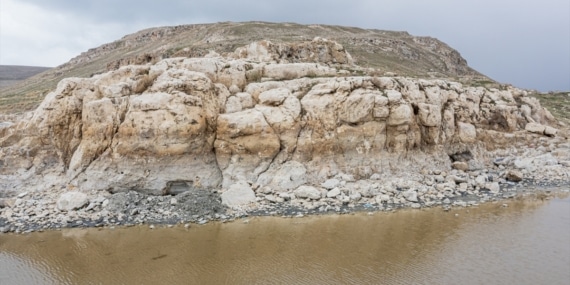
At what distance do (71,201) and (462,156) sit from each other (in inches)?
1242

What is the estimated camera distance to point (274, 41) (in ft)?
270

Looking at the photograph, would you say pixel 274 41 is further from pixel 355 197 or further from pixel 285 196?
pixel 355 197

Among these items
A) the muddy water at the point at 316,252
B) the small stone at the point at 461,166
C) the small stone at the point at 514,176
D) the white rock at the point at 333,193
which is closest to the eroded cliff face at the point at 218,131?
the small stone at the point at 461,166

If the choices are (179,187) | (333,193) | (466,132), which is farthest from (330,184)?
(466,132)

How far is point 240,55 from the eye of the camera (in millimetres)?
41312

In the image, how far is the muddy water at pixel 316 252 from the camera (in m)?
16.6

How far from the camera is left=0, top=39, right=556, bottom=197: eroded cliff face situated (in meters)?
27.2

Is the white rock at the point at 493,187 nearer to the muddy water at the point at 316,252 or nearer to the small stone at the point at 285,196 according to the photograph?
the muddy water at the point at 316,252

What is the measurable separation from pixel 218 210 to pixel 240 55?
21096mm

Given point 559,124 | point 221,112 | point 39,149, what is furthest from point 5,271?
point 559,124

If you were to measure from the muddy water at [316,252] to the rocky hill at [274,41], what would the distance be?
52933 mm

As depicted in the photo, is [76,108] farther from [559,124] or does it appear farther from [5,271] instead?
[559,124]

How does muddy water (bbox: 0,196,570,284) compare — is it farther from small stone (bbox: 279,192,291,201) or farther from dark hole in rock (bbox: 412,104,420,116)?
dark hole in rock (bbox: 412,104,420,116)

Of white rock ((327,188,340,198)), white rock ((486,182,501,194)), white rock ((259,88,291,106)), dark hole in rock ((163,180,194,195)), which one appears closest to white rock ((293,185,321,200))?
white rock ((327,188,340,198))
